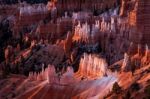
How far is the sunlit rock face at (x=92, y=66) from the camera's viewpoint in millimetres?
102688

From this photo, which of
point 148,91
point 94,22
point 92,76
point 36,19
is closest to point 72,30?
point 94,22

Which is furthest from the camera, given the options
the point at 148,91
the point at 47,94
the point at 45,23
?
the point at 45,23

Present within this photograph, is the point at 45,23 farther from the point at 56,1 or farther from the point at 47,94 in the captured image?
the point at 47,94

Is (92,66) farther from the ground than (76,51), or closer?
farther from the ground

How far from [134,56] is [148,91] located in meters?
18.3

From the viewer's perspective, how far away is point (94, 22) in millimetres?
123000

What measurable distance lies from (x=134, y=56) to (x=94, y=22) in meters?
20.3

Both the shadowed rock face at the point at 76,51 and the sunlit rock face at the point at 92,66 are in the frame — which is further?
the sunlit rock face at the point at 92,66

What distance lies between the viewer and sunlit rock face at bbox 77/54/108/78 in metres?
103

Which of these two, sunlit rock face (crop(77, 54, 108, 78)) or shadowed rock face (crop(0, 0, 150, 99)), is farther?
sunlit rock face (crop(77, 54, 108, 78))

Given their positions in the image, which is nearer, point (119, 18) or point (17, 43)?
point (119, 18)

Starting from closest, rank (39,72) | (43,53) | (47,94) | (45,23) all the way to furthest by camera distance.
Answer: (47,94) < (39,72) < (43,53) < (45,23)

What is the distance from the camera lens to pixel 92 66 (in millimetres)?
105062

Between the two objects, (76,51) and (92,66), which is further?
(76,51)
